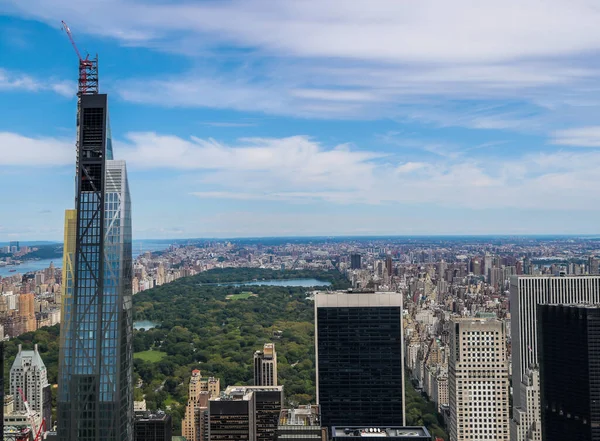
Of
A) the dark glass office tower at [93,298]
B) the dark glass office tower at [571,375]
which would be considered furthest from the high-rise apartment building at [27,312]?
the dark glass office tower at [571,375]

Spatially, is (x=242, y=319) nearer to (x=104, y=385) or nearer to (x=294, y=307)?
(x=294, y=307)

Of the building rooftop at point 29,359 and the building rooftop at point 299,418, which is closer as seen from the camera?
the building rooftop at point 299,418

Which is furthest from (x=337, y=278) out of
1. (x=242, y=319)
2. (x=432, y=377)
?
(x=432, y=377)

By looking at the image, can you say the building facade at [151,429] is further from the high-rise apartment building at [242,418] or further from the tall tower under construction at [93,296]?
the tall tower under construction at [93,296]

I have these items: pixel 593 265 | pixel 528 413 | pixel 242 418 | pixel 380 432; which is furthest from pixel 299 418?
pixel 593 265

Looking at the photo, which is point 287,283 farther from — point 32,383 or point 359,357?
point 359,357

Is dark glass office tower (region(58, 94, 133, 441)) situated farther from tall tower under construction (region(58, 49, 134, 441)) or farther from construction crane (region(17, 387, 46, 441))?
construction crane (region(17, 387, 46, 441))

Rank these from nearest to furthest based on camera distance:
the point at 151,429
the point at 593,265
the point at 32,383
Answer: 1. the point at 151,429
2. the point at 32,383
3. the point at 593,265
